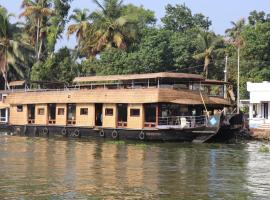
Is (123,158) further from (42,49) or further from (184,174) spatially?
(42,49)

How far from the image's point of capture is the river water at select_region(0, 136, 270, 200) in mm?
13993

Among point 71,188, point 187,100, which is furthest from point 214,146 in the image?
point 71,188

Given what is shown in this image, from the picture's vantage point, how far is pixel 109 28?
47500mm

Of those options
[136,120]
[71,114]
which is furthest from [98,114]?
[136,120]

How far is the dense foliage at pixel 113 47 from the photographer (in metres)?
44.3

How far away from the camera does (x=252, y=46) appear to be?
42.5m

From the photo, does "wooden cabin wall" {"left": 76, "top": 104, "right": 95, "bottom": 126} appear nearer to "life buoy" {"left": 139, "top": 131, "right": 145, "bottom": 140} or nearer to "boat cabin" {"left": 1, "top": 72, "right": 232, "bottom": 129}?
"boat cabin" {"left": 1, "top": 72, "right": 232, "bottom": 129}

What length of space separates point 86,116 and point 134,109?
3.98 m

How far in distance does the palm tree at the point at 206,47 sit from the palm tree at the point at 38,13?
13.4 meters

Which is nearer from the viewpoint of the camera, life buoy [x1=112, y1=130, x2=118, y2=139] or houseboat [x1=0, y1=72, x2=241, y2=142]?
houseboat [x1=0, y1=72, x2=241, y2=142]

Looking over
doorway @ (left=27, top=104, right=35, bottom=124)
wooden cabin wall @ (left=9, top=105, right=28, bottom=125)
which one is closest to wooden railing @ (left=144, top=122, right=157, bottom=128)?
doorway @ (left=27, top=104, right=35, bottom=124)

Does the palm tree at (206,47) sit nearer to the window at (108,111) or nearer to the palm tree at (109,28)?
the palm tree at (109,28)

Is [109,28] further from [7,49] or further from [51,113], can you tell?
[51,113]

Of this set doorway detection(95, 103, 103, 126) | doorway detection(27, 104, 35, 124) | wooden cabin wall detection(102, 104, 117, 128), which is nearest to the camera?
wooden cabin wall detection(102, 104, 117, 128)
